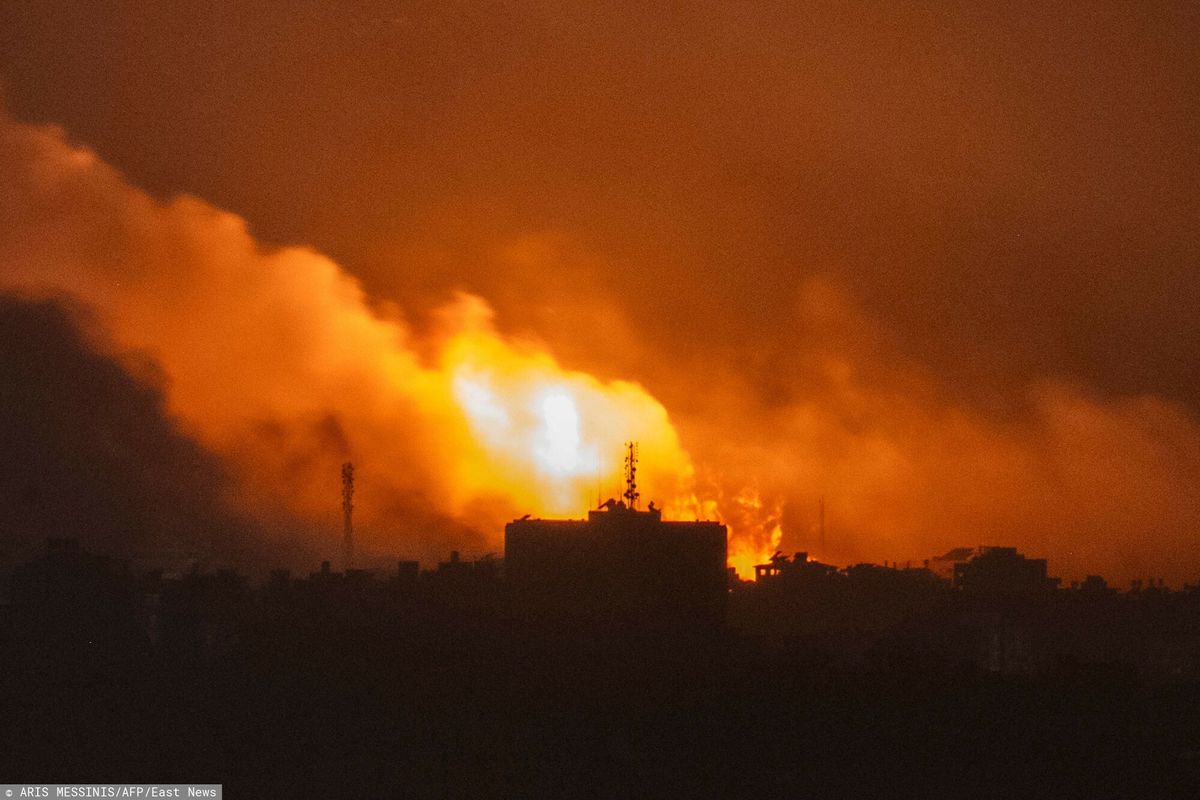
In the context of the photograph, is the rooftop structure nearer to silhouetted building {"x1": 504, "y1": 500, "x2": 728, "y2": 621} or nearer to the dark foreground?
silhouetted building {"x1": 504, "y1": 500, "x2": 728, "y2": 621}

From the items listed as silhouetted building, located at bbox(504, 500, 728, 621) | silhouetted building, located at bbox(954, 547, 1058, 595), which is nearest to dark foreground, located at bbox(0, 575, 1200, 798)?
silhouetted building, located at bbox(504, 500, 728, 621)

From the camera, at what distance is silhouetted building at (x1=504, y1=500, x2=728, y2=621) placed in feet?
402

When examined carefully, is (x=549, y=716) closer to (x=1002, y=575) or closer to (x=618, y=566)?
(x=618, y=566)

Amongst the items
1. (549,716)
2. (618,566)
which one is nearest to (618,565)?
(618,566)

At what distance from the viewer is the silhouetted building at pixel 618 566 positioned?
122438mm

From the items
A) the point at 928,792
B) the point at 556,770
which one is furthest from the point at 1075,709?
the point at 556,770

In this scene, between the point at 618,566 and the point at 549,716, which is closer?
the point at 549,716

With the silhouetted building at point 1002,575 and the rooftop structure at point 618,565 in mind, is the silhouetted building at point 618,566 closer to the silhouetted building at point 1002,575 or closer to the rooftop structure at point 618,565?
the rooftop structure at point 618,565

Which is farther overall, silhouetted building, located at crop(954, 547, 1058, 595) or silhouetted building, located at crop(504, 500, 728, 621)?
silhouetted building, located at crop(954, 547, 1058, 595)

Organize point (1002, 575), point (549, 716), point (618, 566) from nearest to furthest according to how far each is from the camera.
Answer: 1. point (549, 716)
2. point (618, 566)
3. point (1002, 575)

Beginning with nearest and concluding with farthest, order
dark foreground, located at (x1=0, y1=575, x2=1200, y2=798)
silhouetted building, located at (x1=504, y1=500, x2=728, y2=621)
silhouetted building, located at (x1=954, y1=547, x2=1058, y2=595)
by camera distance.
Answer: dark foreground, located at (x1=0, y1=575, x2=1200, y2=798) < silhouetted building, located at (x1=504, y1=500, x2=728, y2=621) < silhouetted building, located at (x1=954, y1=547, x2=1058, y2=595)

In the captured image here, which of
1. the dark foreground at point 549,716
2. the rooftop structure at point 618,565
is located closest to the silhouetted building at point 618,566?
the rooftop structure at point 618,565

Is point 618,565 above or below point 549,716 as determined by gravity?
above

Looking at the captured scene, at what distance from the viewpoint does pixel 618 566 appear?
4911 inches
